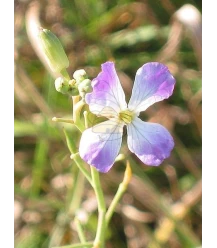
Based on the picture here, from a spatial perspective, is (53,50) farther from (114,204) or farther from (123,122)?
(114,204)

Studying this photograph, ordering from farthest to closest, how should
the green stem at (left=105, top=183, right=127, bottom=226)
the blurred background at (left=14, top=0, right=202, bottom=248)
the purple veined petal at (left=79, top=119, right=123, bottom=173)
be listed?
the blurred background at (left=14, top=0, right=202, bottom=248), the green stem at (left=105, top=183, right=127, bottom=226), the purple veined petal at (left=79, top=119, right=123, bottom=173)

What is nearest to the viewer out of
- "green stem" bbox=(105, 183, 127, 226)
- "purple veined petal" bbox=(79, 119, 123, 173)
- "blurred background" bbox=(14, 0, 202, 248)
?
"purple veined petal" bbox=(79, 119, 123, 173)

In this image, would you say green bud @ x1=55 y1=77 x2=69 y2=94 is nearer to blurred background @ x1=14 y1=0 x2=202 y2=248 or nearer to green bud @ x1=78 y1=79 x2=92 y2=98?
green bud @ x1=78 y1=79 x2=92 y2=98

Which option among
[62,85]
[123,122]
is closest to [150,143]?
[123,122]

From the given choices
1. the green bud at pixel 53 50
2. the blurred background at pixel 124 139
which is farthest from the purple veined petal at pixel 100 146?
the blurred background at pixel 124 139

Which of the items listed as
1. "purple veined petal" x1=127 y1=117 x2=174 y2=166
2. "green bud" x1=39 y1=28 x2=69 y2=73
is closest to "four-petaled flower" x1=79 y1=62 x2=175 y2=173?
"purple veined petal" x1=127 y1=117 x2=174 y2=166
